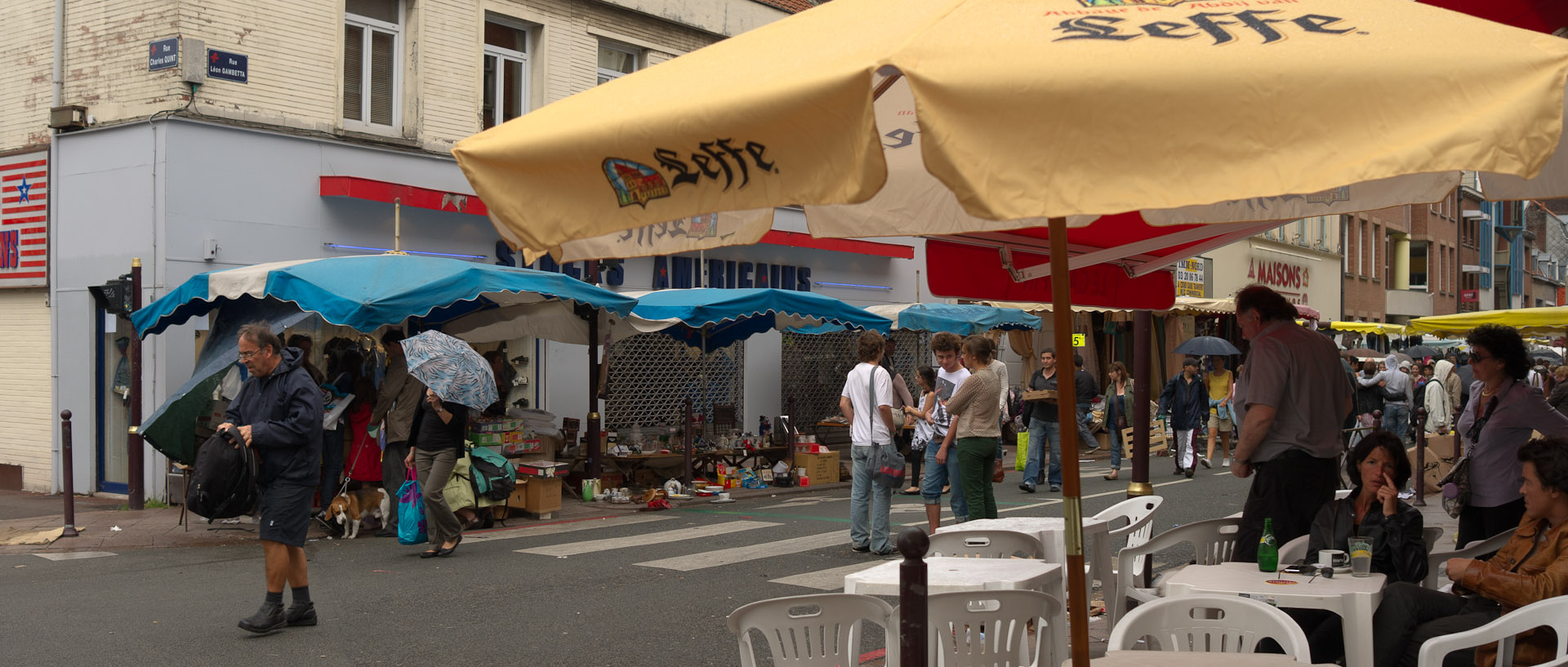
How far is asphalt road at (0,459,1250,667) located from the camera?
6.94 metres

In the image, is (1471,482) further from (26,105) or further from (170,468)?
(26,105)

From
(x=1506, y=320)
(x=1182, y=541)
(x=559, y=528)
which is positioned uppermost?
(x=1506, y=320)

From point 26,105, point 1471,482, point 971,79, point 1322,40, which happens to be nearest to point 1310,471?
point 1471,482

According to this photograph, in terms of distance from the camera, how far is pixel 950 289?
5.64 m

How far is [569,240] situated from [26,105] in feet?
50.1

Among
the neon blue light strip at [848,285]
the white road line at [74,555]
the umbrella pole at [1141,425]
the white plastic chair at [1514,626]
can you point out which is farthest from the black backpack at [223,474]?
the neon blue light strip at [848,285]

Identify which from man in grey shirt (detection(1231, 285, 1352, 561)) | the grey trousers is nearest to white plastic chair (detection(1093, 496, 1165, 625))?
man in grey shirt (detection(1231, 285, 1352, 561))

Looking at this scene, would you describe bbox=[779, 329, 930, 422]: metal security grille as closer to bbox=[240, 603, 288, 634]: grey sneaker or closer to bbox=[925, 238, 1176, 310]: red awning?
bbox=[240, 603, 288, 634]: grey sneaker

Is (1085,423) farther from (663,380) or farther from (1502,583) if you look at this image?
(1502,583)

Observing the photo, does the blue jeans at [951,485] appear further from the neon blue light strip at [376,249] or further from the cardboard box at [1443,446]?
the cardboard box at [1443,446]

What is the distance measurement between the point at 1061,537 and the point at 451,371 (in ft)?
17.8

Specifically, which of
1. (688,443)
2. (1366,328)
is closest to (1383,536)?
(688,443)

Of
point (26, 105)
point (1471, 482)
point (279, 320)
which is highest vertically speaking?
point (26, 105)

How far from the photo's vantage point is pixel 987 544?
612cm
